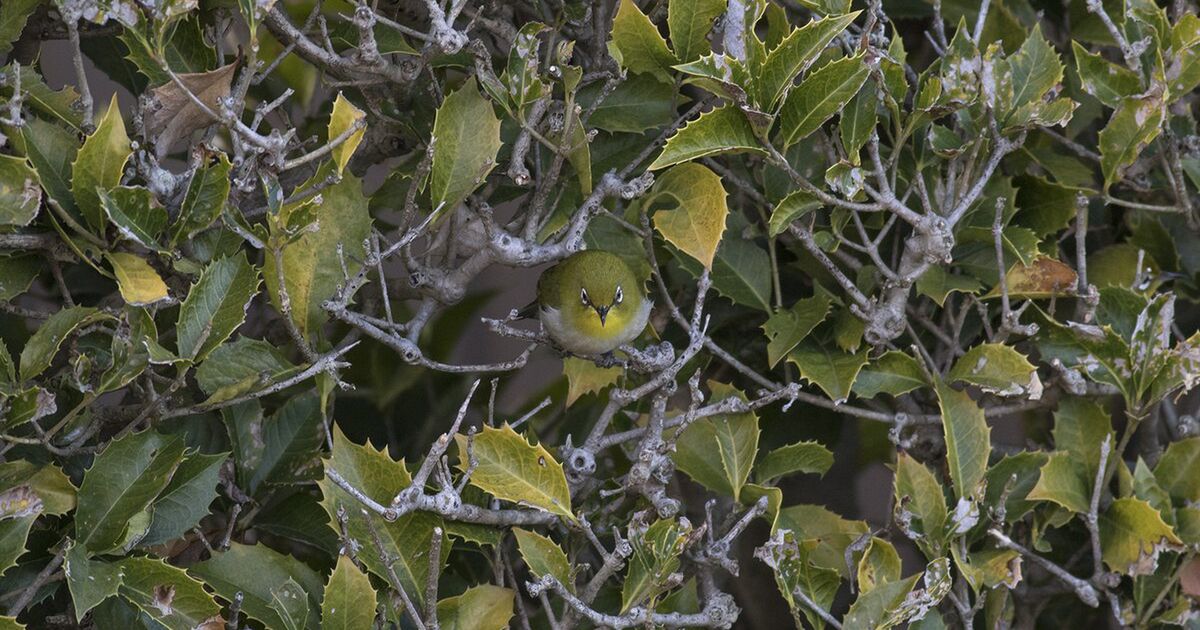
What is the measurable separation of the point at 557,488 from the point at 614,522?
206 mm

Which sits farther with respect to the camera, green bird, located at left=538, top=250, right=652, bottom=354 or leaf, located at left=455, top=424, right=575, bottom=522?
green bird, located at left=538, top=250, right=652, bottom=354

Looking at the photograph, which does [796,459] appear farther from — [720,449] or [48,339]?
[48,339]

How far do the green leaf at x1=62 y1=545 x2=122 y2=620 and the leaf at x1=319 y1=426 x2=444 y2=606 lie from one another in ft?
0.79

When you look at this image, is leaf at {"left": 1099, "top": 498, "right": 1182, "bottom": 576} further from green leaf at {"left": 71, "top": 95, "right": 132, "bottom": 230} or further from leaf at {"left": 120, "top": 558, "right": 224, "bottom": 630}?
green leaf at {"left": 71, "top": 95, "right": 132, "bottom": 230}

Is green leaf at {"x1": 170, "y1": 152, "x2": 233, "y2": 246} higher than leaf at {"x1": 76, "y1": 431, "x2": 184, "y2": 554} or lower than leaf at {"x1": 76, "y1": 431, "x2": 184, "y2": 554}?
higher

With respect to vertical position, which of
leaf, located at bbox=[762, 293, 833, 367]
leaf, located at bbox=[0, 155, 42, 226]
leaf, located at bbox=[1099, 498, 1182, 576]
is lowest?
leaf, located at bbox=[1099, 498, 1182, 576]

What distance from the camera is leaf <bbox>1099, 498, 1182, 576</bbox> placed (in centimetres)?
156

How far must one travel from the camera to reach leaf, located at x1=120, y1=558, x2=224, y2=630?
1.31m

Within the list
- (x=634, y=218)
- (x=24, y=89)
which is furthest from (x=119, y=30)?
(x=634, y=218)

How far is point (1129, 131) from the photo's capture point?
159 cm

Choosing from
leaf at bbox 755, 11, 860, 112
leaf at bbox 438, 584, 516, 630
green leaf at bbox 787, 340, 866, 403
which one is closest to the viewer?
leaf at bbox 755, 11, 860, 112

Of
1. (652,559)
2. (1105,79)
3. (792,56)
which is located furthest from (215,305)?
(1105,79)

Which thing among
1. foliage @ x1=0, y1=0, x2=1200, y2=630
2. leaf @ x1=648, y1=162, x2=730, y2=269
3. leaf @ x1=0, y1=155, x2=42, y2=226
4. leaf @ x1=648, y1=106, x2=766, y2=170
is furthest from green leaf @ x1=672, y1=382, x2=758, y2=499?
leaf @ x1=0, y1=155, x2=42, y2=226

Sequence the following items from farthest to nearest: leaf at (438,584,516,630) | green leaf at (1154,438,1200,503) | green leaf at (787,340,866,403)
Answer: green leaf at (1154,438,1200,503) → green leaf at (787,340,866,403) → leaf at (438,584,516,630)
